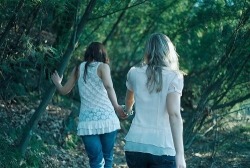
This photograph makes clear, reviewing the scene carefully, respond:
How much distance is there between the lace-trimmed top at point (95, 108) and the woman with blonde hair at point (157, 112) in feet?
4.97

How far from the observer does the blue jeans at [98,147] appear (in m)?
5.63

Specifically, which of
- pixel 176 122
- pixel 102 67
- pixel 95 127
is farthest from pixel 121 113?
pixel 176 122

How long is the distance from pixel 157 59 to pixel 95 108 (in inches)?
70.7

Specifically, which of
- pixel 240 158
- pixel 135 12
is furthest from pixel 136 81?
pixel 135 12

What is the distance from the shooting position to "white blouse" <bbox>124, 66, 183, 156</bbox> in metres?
3.89

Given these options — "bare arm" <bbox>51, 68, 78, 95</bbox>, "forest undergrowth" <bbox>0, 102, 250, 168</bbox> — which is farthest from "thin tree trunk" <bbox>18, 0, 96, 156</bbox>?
"bare arm" <bbox>51, 68, 78, 95</bbox>

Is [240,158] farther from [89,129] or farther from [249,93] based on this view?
[89,129]

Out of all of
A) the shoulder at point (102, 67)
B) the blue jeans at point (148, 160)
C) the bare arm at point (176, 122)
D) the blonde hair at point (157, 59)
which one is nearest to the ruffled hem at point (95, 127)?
the shoulder at point (102, 67)

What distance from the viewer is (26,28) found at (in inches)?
287

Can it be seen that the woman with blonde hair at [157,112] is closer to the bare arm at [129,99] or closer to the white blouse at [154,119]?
the white blouse at [154,119]

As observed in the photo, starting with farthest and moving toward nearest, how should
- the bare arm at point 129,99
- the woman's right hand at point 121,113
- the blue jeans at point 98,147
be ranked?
the blue jeans at point 98,147
the woman's right hand at point 121,113
the bare arm at point 129,99

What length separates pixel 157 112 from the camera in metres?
3.92

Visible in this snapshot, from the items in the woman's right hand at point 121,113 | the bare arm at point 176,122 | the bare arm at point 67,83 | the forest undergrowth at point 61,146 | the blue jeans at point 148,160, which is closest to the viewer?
the bare arm at point 176,122

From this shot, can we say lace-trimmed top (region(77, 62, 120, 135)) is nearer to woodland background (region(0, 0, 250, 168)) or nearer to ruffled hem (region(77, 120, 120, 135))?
ruffled hem (region(77, 120, 120, 135))
